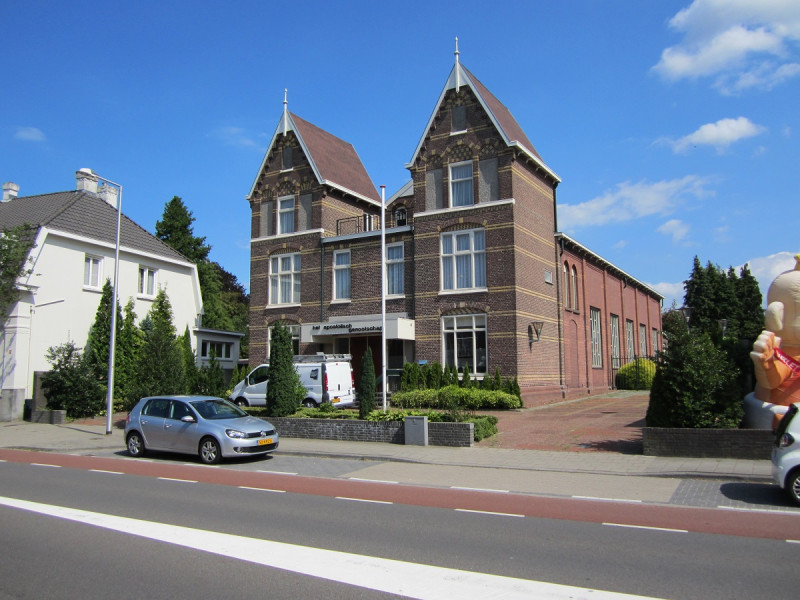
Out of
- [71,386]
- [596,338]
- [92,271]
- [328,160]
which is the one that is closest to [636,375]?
[596,338]

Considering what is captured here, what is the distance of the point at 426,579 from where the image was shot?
5.88m

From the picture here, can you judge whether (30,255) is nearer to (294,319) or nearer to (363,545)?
(294,319)

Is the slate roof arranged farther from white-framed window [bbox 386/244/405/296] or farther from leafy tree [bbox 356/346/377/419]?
leafy tree [bbox 356/346/377/419]

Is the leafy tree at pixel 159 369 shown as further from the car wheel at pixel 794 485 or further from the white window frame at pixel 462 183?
the car wheel at pixel 794 485

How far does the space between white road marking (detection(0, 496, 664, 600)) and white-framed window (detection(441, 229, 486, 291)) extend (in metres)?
19.7

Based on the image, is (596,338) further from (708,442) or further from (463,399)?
(708,442)

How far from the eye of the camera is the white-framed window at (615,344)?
37.5 metres

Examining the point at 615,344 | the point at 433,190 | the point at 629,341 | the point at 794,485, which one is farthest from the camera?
the point at 629,341

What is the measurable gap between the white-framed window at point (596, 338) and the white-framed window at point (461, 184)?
38.0 ft

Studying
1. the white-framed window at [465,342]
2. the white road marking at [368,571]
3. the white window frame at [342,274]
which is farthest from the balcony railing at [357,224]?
the white road marking at [368,571]

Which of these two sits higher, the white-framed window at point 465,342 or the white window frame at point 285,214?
the white window frame at point 285,214

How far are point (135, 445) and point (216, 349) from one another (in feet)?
65.5

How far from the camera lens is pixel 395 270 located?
28.8 m

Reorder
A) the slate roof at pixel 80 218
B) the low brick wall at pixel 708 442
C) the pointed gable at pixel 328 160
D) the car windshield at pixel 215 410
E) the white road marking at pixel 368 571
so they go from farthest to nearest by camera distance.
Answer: the pointed gable at pixel 328 160 → the slate roof at pixel 80 218 → the car windshield at pixel 215 410 → the low brick wall at pixel 708 442 → the white road marking at pixel 368 571
